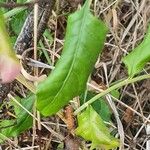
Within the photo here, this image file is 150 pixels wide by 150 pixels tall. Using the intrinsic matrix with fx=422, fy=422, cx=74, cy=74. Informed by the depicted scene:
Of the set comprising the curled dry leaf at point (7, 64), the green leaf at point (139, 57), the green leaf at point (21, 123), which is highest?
the curled dry leaf at point (7, 64)

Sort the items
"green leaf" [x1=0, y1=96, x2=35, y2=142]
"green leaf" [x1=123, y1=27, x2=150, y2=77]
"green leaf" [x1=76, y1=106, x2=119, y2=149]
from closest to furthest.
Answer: "green leaf" [x1=123, y1=27, x2=150, y2=77], "green leaf" [x1=76, y1=106, x2=119, y2=149], "green leaf" [x1=0, y1=96, x2=35, y2=142]

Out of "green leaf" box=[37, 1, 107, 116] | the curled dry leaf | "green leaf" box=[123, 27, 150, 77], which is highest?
the curled dry leaf

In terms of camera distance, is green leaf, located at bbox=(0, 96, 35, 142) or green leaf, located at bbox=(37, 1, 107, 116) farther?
green leaf, located at bbox=(0, 96, 35, 142)

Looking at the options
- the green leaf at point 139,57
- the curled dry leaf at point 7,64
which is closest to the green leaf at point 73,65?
the green leaf at point 139,57

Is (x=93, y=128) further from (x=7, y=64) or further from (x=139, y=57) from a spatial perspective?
(x=7, y=64)

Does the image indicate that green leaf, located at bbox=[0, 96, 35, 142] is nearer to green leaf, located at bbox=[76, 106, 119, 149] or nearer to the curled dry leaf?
green leaf, located at bbox=[76, 106, 119, 149]

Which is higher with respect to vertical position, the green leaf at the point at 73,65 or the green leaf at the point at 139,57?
the green leaf at the point at 73,65

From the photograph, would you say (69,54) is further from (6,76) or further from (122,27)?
(122,27)

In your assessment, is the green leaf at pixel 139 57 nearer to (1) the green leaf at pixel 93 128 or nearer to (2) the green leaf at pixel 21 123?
(1) the green leaf at pixel 93 128

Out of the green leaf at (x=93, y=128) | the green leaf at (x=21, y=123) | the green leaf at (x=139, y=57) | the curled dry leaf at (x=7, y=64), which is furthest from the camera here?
the green leaf at (x=21, y=123)

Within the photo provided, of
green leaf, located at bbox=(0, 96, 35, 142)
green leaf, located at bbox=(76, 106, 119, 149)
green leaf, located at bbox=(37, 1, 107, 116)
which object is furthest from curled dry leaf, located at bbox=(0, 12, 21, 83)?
green leaf, located at bbox=(0, 96, 35, 142)
